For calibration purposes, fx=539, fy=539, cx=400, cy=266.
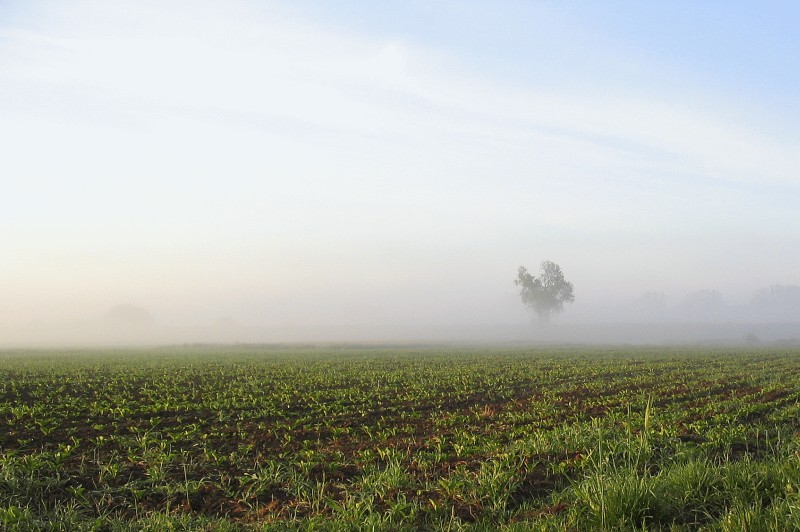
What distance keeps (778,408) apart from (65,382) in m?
26.8

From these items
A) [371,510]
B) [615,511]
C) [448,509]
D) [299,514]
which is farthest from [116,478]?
[615,511]

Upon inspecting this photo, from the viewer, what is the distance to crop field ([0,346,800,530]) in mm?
7156

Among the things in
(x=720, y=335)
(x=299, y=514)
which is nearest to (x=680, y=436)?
(x=299, y=514)

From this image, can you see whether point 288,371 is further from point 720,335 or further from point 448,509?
point 720,335

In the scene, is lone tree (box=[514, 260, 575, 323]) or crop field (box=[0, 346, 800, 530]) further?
lone tree (box=[514, 260, 575, 323])

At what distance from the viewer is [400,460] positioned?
10.3m

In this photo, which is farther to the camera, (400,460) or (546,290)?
(546,290)

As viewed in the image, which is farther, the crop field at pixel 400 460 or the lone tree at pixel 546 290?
the lone tree at pixel 546 290

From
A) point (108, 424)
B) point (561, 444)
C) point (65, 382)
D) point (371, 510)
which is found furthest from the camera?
point (65, 382)

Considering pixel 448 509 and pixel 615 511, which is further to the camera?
pixel 448 509

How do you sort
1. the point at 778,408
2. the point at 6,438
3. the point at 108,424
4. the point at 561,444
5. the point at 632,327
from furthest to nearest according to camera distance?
the point at 632,327
the point at 778,408
the point at 108,424
the point at 6,438
the point at 561,444

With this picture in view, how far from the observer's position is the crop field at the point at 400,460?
7.16 metres

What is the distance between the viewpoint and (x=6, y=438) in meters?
12.3

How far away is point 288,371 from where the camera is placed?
2973cm
